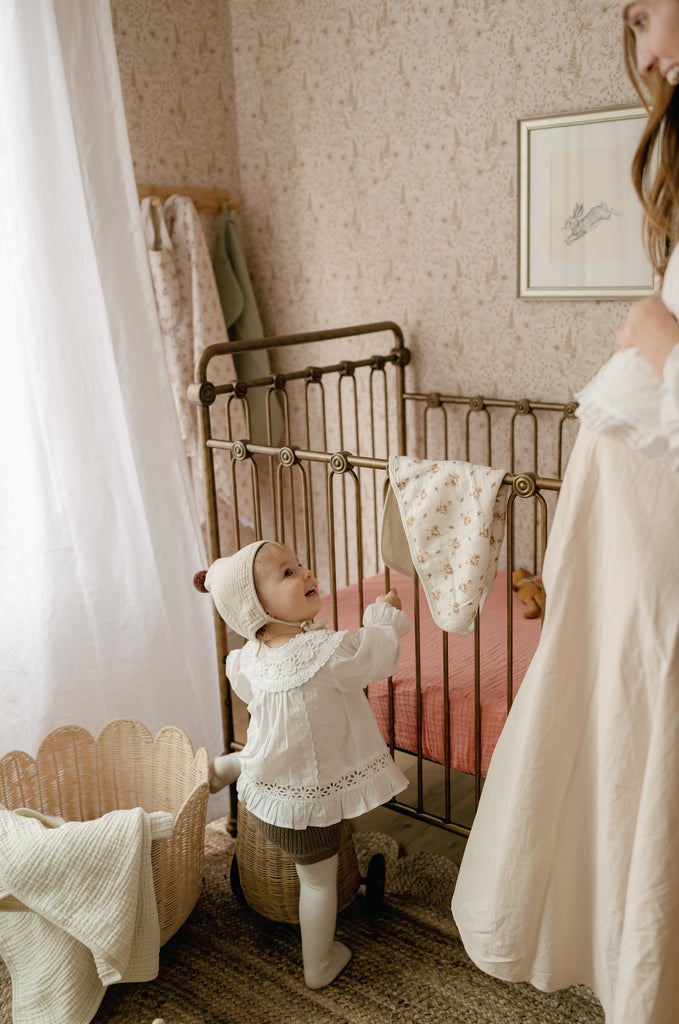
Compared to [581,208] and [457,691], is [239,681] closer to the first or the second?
[457,691]

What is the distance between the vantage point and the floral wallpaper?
2227mm

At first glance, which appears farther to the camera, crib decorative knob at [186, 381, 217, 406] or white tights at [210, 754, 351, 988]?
crib decorative knob at [186, 381, 217, 406]

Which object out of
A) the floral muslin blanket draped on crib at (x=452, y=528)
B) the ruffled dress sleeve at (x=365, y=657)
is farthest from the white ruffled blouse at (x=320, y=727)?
the floral muslin blanket draped on crib at (x=452, y=528)

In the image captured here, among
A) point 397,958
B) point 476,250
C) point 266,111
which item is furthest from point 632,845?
point 266,111

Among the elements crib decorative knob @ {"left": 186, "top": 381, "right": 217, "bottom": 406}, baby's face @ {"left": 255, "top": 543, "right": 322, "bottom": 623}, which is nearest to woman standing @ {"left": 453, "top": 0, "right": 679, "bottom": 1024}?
baby's face @ {"left": 255, "top": 543, "right": 322, "bottom": 623}

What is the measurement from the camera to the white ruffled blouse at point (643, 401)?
41.2 inches

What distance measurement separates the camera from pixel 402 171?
8.19 ft

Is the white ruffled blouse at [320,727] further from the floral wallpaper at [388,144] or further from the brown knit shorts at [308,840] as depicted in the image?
the floral wallpaper at [388,144]

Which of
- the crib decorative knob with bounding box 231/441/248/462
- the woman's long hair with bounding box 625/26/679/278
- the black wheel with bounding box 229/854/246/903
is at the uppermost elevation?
the woman's long hair with bounding box 625/26/679/278

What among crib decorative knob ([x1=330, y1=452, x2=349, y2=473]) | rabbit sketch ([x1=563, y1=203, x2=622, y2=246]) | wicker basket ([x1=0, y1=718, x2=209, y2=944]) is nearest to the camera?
crib decorative knob ([x1=330, y1=452, x2=349, y2=473])

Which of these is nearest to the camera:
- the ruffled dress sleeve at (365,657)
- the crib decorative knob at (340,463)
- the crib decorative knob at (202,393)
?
the ruffled dress sleeve at (365,657)

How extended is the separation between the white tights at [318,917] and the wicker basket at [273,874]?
9 cm

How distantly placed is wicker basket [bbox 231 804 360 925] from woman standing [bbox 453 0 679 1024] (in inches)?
16.8

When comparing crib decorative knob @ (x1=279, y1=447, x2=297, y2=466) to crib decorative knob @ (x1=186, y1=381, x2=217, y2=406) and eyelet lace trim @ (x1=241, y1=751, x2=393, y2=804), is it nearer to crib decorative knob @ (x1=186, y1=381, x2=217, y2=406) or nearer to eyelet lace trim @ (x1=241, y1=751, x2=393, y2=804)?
crib decorative knob @ (x1=186, y1=381, x2=217, y2=406)
